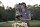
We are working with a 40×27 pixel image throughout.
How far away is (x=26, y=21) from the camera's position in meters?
5.03

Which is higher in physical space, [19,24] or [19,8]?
[19,8]

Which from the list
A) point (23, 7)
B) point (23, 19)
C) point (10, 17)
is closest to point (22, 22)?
point (23, 19)

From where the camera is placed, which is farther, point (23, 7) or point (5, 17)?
point (5, 17)

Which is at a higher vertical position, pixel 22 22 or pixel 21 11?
pixel 21 11

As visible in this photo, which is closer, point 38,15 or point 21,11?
point 21,11

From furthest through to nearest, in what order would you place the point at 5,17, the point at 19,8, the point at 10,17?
the point at 10,17
the point at 5,17
the point at 19,8

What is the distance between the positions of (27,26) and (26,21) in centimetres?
17

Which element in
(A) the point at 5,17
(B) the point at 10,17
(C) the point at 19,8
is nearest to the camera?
(C) the point at 19,8

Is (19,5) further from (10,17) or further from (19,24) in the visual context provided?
(10,17)

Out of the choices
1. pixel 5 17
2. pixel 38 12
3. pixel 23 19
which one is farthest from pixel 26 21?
pixel 38 12

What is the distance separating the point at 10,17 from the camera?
218 feet

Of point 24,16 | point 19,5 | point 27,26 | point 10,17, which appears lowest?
point 10,17

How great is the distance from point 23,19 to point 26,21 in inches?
4.8

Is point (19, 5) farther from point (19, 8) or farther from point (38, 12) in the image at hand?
point (38, 12)
